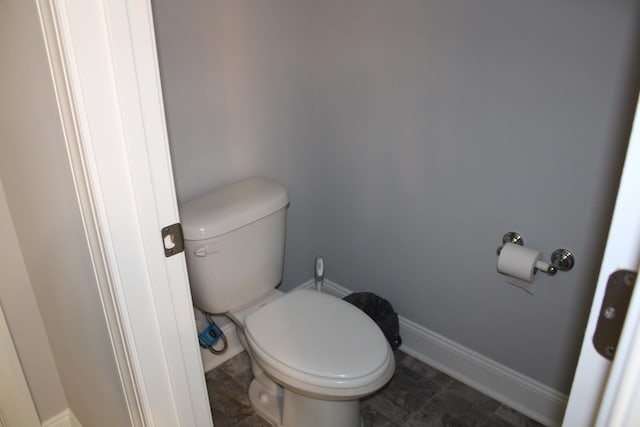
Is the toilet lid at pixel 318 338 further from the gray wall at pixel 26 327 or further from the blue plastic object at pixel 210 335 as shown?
the gray wall at pixel 26 327

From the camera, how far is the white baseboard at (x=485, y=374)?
1.68 meters

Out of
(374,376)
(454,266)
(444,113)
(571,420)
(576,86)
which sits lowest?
(374,376)

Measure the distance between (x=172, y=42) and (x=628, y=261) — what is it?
145cm

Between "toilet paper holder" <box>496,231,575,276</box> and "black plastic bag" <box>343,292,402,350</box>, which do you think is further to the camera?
"black plastic bag" <box>343,292,402,350</box>

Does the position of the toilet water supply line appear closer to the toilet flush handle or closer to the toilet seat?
the toilet seat

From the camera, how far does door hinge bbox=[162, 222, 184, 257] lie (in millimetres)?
877

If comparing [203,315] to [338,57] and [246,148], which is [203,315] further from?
[338,57]

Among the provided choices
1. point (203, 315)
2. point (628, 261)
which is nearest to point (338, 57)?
point (203, 315)

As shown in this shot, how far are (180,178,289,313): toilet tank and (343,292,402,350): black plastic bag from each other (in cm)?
43

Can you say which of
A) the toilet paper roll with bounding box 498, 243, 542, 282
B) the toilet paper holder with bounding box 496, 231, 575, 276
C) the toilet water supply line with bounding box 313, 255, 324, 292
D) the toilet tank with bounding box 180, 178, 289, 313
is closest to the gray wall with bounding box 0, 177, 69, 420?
the toilet tank with bounding box 180, 178, 289, 313

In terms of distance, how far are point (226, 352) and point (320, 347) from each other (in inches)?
28.6

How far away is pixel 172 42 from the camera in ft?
5.02

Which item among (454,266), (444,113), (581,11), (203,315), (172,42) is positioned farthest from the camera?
(203,315)

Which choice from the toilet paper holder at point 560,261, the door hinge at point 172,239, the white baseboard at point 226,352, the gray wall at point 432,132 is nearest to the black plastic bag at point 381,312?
the gray wall at point 432,132
